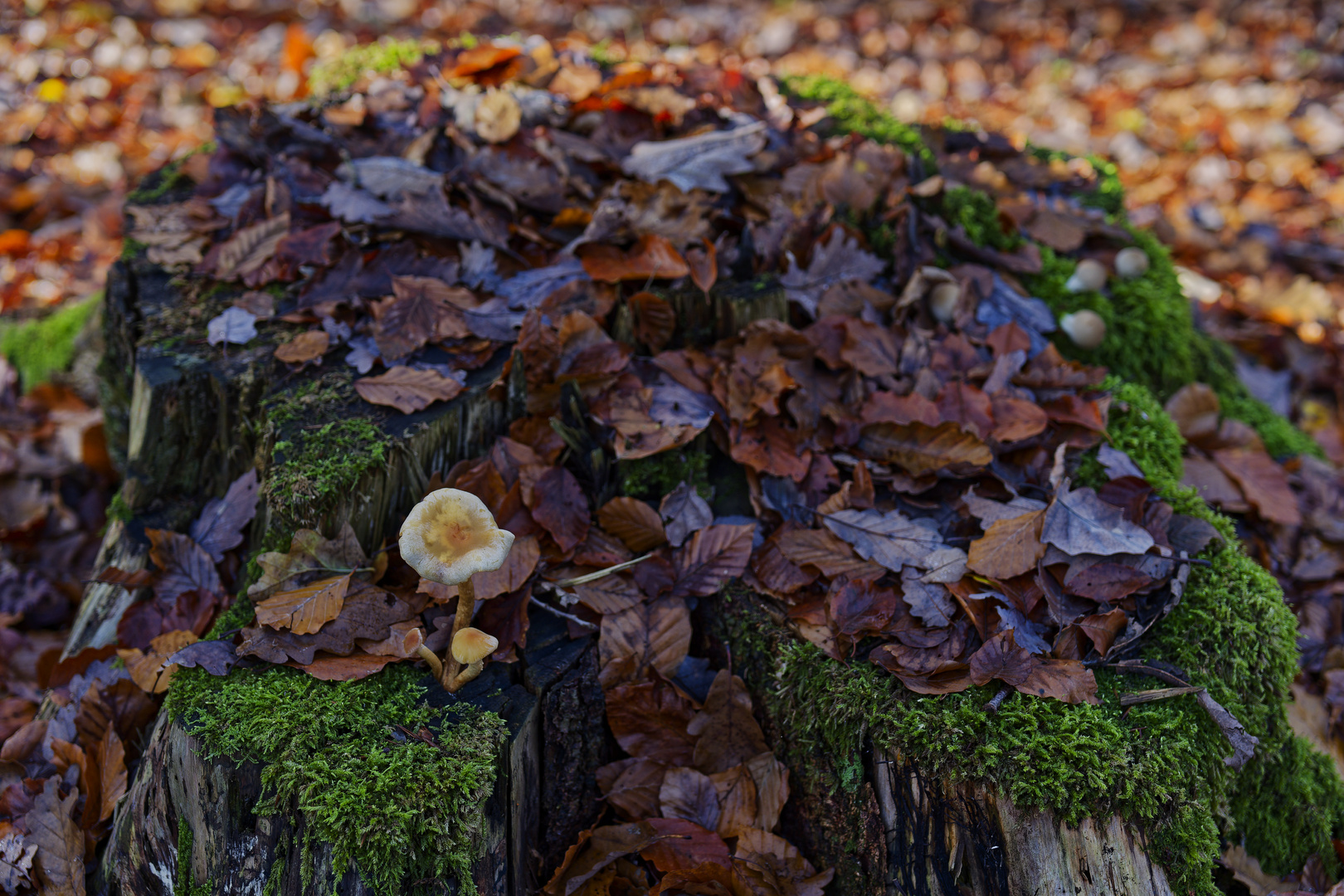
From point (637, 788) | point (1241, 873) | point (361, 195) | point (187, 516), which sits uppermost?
point (361, 195)

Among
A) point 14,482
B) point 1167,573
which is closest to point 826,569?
point 1167,573

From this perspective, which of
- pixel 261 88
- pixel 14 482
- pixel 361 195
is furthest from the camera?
pixel 261 88

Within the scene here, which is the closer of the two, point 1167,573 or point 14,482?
point 1167,573

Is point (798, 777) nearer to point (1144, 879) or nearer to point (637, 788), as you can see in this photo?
point (637, 788)

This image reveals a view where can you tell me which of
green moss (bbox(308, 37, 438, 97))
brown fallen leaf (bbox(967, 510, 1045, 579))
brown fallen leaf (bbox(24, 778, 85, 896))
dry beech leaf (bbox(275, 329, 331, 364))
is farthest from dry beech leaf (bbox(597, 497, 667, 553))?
green moss (bbox(308, 37, 438, 97))

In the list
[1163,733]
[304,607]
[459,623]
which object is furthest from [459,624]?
[1163,733]

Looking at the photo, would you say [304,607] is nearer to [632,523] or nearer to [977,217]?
[632,523]
